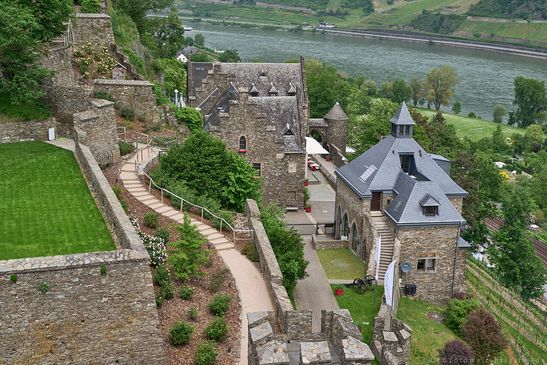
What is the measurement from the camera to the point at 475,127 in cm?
11794

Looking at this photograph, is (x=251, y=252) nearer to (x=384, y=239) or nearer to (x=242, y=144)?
(x=384, y=239)

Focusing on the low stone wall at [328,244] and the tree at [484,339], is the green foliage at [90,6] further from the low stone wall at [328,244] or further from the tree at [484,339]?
the tree at [484,339]

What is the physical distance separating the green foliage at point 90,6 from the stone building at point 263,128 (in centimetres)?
1116

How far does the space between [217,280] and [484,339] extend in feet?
46.1

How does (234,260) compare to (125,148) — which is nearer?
(234,260)

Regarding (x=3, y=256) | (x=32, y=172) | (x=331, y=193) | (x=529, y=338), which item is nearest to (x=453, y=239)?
(x=529, y=338)

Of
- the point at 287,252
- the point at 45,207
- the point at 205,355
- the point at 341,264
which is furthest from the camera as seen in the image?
the point at 341,264

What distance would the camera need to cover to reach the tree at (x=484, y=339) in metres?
29.9

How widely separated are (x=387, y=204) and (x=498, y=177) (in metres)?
23.8

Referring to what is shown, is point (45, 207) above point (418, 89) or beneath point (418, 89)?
above

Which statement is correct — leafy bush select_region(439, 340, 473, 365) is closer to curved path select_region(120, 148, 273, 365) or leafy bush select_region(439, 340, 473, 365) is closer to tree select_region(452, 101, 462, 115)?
curved path select_region(120, 148, 273, 365)

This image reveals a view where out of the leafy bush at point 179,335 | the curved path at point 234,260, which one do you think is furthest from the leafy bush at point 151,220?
the leafy bush at point 179,335

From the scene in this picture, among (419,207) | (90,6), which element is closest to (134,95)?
(90,6)

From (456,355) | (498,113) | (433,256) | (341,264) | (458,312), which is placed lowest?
(498,113)
